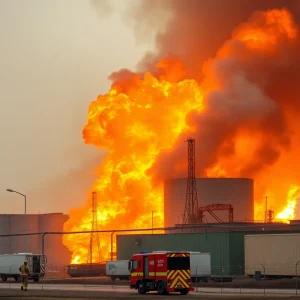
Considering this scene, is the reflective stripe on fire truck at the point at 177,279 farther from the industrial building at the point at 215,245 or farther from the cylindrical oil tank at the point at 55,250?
the cylindrical oil tank at the point at 55,250

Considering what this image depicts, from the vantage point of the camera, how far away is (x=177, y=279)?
68.7m

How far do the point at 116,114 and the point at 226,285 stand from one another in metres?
60.9

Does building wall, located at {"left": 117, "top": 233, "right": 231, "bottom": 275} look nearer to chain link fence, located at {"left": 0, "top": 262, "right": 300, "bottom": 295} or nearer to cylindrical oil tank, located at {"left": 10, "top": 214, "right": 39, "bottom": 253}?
chain link fence, located at {"left": 0, "top": 262, "right": 300, "bottom": 295}

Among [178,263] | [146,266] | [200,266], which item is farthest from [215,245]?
[178,263]

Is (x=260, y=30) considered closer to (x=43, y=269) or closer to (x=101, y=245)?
(x=101, y=245)

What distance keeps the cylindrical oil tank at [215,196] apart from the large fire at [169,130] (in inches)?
161

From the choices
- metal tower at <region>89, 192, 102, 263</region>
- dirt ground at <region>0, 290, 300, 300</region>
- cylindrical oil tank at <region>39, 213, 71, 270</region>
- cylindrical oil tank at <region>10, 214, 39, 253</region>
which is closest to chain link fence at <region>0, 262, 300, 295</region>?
dirt ground at <region>0, 290, 300, 300</region>

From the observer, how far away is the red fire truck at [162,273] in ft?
226

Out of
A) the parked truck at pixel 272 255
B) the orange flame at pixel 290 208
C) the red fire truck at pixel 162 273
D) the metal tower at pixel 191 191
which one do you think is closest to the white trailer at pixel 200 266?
the parked truck at pixel 272 255

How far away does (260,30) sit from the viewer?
13938cm

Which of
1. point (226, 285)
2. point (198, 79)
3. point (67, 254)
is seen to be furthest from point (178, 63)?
point (226, 285)

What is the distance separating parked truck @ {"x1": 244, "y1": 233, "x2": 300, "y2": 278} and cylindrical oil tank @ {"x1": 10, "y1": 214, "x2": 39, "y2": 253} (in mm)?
66623

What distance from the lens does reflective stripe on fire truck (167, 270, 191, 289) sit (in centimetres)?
6858

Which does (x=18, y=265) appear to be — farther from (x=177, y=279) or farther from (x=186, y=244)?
(x=177, y=279)
